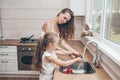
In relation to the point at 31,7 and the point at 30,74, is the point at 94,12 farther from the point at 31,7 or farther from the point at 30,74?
the point at 30,74

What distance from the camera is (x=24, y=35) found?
3.91 metres

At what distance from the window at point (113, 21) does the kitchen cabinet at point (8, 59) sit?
1.91 m

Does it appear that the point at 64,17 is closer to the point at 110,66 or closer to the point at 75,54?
the point at 75,54

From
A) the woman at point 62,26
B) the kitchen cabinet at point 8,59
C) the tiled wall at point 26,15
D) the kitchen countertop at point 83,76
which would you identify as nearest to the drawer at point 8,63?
the kitchen cabinet at point 8,59

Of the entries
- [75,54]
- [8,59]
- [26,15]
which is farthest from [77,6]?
[8,59]

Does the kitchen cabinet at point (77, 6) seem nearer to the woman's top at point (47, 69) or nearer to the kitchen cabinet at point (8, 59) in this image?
the kitchen cabinet at point (8, 59)

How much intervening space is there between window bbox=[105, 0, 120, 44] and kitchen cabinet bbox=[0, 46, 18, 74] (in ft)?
6.28

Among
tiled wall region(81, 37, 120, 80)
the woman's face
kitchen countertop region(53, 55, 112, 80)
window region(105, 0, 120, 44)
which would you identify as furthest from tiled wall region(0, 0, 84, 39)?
kitchen countertop region(53, 55, 112, 80)

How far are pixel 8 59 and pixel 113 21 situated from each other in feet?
7.45

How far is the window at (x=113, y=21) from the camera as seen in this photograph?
6.75 feet

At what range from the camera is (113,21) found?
7.25ft

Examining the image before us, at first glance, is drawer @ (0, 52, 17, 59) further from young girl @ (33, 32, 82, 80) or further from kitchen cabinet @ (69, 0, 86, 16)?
young girl @ (33, 32, 82, 80)

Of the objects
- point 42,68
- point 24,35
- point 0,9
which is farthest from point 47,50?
point 0,9

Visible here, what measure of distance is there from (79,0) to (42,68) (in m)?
1.96
